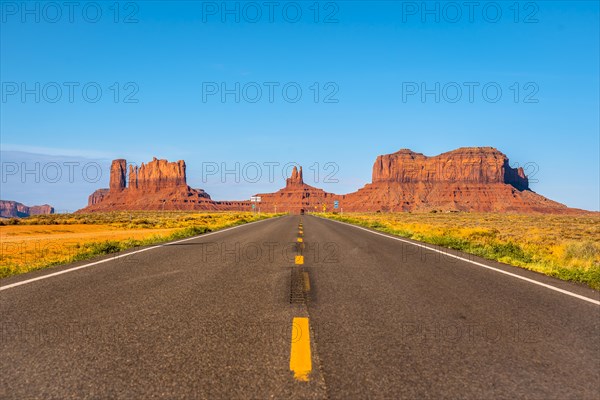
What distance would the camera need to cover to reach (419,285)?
7402mm

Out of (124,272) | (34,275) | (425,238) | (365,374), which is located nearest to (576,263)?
(425,238)

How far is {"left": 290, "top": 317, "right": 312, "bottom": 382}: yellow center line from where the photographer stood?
10.8 ft

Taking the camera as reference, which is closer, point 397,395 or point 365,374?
point 397,395

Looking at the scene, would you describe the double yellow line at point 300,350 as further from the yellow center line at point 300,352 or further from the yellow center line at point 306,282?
the yellow center line at point 306,282

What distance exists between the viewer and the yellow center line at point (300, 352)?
3.29 meters

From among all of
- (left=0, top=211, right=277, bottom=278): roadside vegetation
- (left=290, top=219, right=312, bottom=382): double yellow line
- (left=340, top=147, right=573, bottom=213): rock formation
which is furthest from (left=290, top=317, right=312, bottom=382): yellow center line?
(left=340, top=147, right=573, bottom=213): rock formation

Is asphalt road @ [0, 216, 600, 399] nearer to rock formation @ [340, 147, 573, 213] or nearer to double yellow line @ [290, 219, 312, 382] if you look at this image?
double yellow line @ [290, 219, 312, 382]

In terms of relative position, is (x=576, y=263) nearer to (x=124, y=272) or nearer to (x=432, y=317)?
(x=432, y=317)

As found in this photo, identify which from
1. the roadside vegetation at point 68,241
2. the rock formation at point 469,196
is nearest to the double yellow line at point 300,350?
the roadside vegetation at point 68,241

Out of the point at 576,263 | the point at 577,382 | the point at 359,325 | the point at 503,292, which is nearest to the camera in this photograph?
the point at 577,382

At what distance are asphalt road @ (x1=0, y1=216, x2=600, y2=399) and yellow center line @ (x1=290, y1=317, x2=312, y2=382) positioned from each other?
0.06ft

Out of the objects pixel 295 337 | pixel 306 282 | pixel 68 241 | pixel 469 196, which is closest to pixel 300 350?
pixel 295 337

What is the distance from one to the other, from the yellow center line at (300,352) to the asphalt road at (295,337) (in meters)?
0.02

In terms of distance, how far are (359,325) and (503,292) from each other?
3.44 m
